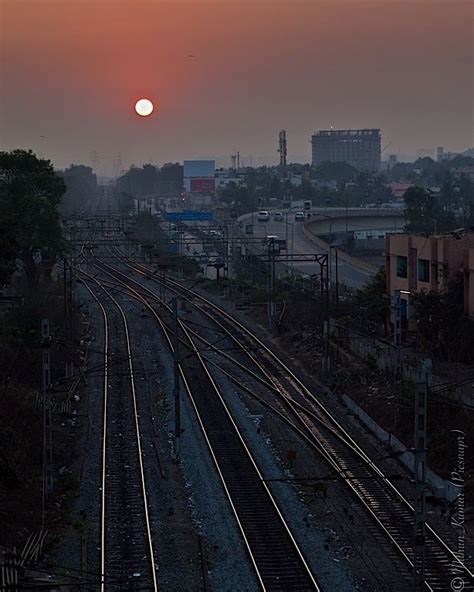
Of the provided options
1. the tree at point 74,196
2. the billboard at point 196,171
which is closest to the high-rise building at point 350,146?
the billboard at point 196,171

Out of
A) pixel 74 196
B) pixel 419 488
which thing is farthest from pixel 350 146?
pixel 419 488

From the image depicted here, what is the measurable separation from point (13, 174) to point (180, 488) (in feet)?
45.4

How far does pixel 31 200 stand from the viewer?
2123cm

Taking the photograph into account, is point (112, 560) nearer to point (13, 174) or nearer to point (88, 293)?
point (13, 174)

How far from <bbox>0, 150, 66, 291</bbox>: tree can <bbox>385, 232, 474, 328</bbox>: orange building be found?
796cm

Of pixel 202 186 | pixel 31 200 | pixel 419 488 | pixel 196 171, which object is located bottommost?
pixel 419 488

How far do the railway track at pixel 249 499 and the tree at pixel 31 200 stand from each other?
7493 millimetres

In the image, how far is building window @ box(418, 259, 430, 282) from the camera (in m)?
17.0

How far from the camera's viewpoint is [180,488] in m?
9.70

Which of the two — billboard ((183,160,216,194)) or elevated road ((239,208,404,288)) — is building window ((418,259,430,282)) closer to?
elevated road ((239,208,404,288))

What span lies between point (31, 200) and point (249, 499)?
44.5 ft

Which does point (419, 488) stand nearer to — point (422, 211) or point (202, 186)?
point (422, 211)

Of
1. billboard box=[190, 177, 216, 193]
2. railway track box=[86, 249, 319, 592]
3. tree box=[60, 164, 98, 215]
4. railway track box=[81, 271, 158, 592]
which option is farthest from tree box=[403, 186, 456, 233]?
billboard box=[190, 177, 216, 193]

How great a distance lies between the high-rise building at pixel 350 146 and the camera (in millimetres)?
144625
